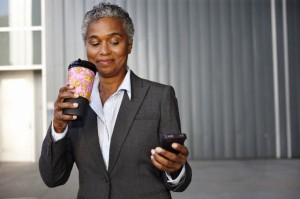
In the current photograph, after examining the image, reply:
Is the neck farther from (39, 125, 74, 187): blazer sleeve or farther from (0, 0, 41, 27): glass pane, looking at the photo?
(0, 0, 41, 27): glass pane

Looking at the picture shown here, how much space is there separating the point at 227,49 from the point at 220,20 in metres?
0.68

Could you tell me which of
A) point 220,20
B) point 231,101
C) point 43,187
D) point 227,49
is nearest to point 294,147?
point 231,101

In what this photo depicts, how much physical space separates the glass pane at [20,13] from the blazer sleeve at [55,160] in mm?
7317

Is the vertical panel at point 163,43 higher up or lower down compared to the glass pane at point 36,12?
lower down

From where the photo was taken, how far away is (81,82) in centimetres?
104

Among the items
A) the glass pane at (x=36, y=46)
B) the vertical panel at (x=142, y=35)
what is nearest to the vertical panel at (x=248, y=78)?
the vertical panel at (x=142, y=35)

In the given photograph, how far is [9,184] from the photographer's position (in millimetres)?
5418

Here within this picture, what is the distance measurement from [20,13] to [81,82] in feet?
24.9

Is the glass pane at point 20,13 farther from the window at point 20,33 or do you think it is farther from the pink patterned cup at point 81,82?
the pink patterned cup at point 81,82

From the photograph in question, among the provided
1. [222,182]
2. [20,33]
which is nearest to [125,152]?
[222,182]

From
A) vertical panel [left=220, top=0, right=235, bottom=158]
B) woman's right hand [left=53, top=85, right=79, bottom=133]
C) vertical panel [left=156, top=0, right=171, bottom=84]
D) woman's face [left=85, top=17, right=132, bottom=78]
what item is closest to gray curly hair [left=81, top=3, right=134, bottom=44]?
woman's face [left=85, top=17, right=132, bottom=78]

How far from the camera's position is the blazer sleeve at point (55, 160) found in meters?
1.11

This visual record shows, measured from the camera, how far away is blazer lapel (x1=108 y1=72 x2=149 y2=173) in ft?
3.62

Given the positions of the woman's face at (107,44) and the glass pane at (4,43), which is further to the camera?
the glass pane at (4,43)
